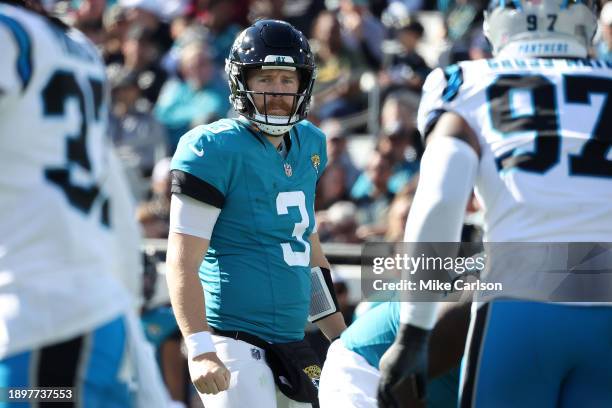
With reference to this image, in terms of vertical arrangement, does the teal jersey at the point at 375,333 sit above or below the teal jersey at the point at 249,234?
below

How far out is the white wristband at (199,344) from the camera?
3.96 metres

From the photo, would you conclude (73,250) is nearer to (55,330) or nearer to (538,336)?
(55,330)

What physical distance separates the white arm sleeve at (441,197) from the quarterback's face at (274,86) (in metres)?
1.07

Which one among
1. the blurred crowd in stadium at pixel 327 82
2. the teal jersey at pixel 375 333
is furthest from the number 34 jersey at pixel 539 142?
the blurred crowd in stadium at pixel 327 82

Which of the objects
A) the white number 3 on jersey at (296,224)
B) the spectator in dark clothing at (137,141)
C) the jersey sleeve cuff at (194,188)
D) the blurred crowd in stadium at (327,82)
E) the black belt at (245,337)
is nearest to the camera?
the jersey sleeve cuff at (194,188)

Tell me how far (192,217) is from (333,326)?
839mm

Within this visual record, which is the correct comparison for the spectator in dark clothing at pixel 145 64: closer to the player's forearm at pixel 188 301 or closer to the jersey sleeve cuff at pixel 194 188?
the jersey sleeve cuff at pixel 194 188

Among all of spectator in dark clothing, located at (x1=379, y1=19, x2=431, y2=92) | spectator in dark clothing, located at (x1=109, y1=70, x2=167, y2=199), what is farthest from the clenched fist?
spectator in dark clothing, located at (x1=109, y1=70, x2=167, y2=199)

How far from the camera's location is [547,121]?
3436 millimetres

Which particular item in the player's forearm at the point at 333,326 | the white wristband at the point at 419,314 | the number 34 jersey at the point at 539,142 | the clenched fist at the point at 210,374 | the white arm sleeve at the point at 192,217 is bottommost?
the player's forearm at the point at 333,326

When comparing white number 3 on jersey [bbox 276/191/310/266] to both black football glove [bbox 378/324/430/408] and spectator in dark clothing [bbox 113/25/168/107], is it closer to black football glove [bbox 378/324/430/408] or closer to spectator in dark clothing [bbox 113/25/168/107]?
black football glove [bbox 378/324/430/408]

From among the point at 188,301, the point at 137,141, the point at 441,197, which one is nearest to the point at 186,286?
the point at 188,301

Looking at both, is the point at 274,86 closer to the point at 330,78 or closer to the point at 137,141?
the point at 330,78

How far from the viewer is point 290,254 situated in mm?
4359
